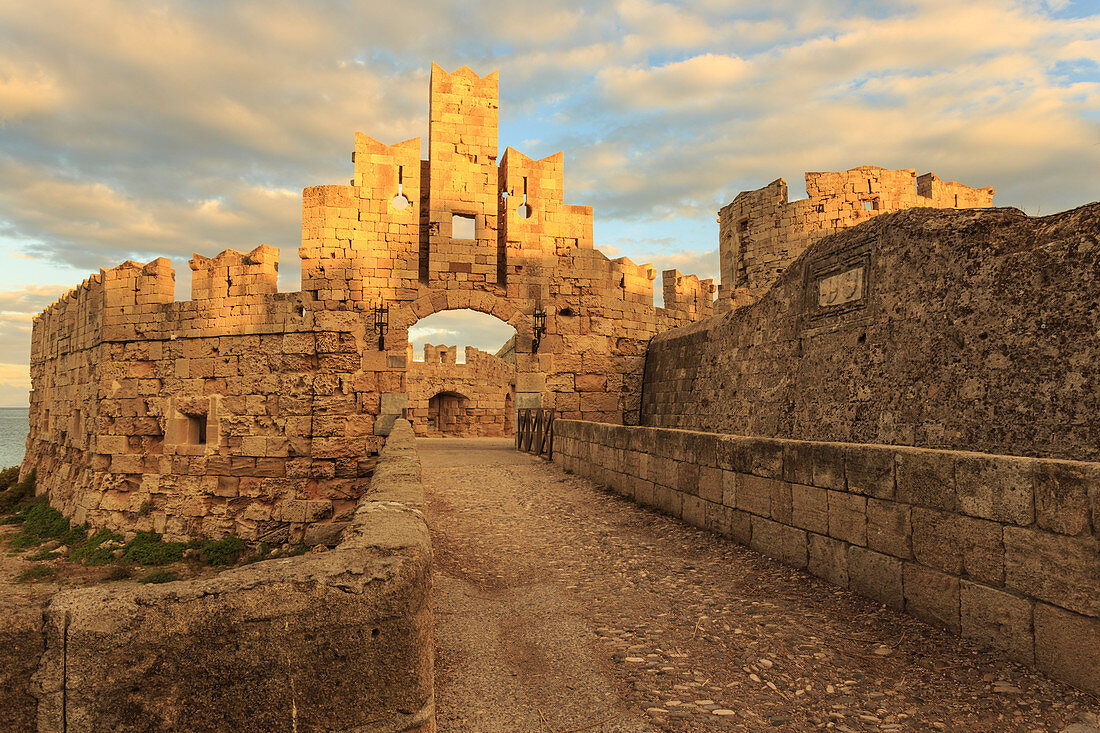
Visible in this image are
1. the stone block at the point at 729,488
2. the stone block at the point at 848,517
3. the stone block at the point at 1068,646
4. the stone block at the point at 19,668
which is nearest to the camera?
the stone block at the point at 19,668

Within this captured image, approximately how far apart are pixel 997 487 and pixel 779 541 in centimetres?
186

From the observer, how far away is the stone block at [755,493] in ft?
15.9

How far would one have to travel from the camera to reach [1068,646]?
265 cm

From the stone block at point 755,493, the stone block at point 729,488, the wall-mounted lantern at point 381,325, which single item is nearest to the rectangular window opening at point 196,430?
the wall-mounted lantern at point 381,325

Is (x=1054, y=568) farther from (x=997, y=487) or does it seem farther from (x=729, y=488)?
(x=729, y=488)

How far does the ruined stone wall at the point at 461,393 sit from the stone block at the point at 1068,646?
21604 mm

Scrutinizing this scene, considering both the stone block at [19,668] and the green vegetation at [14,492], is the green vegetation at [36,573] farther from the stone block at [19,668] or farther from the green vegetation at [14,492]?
the stone block at [19,668]

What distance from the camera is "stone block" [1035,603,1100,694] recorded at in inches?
101

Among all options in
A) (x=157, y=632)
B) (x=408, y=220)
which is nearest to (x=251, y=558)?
(x=408, y=220)

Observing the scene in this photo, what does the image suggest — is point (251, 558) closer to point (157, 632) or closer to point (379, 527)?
point (379, 527)

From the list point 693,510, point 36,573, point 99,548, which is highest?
point 693,510

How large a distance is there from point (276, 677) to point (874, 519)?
3.40 meters

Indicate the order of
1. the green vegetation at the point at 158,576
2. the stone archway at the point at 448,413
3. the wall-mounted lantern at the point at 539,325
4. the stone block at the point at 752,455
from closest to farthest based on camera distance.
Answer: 1. the stone block at the point at 752,455
2. the green vegetation at the point at 158,576
3. the wall-mounted lantern at the point at 539,325
4. the stone archway at the point at 448,413

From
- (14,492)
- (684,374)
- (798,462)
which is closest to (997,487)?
(798,462)
